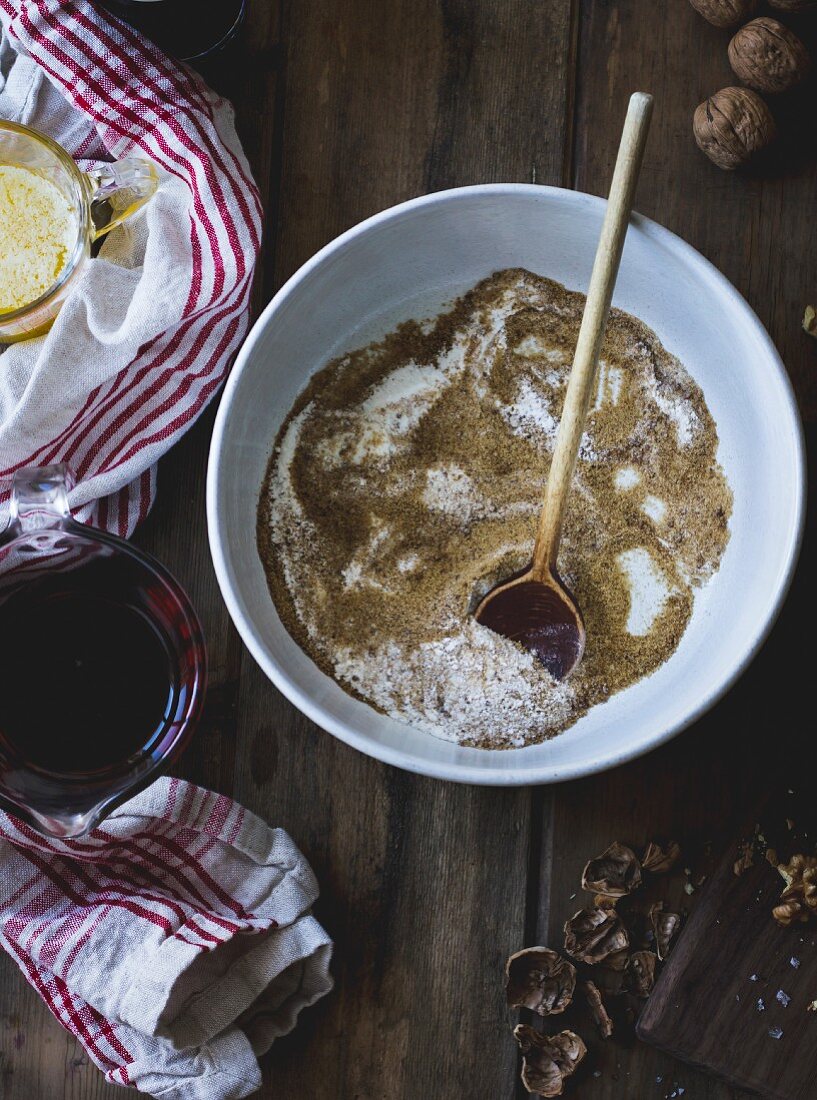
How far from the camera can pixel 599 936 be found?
3.42 feet

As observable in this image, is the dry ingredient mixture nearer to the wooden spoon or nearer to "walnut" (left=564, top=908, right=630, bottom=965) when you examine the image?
the wooden spoon

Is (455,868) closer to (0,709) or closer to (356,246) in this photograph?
(0,709)

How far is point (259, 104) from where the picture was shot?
1.11 metres

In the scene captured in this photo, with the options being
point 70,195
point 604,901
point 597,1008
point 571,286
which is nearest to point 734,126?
point 571,286

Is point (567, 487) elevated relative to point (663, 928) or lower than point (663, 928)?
elevated

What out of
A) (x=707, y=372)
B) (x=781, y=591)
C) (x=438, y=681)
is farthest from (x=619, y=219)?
(x=438, y=681)

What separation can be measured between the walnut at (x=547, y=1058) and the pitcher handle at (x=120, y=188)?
2.83ft

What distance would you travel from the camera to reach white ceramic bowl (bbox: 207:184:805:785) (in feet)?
3.03

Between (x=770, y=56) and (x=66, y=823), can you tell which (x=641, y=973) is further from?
(x=770, y=56)

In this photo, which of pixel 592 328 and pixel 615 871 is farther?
pixel 615 871

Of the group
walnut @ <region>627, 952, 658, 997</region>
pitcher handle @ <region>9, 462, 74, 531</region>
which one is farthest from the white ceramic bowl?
walnut @ <region>627, 952, 658, 997</region>

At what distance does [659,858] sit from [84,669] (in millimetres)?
563

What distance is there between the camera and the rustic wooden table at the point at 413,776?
106 centimetres

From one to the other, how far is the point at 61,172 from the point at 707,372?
0.65m
